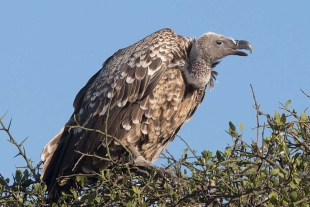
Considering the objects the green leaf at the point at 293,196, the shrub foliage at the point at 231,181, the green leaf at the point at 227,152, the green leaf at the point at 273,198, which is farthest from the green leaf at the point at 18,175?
the green leaf at the point at 293,196

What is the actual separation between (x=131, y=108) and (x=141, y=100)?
0.48 feet

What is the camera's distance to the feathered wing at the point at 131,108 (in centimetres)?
792

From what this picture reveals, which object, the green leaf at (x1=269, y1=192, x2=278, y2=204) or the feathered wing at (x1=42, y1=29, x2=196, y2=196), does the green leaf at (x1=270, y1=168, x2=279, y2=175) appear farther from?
the feathered wing at (x1=42, y1=29, x2=196, y2=196)

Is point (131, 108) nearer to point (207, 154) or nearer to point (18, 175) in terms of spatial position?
point (18, 175)

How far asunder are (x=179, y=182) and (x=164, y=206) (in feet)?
1.91

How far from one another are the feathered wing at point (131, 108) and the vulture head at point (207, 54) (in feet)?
0.41

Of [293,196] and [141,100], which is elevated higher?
[141,100]

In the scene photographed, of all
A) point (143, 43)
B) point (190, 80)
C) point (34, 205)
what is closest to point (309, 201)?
point (34, 205)

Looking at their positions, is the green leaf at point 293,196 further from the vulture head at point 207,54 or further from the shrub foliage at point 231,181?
the vulture head at point 207,54

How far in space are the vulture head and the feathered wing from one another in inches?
4.9

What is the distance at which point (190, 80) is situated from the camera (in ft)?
26.9

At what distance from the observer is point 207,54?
847 centimetres

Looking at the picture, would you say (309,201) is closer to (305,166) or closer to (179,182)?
(305,166)

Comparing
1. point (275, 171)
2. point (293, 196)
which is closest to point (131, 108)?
point (275, 171)
